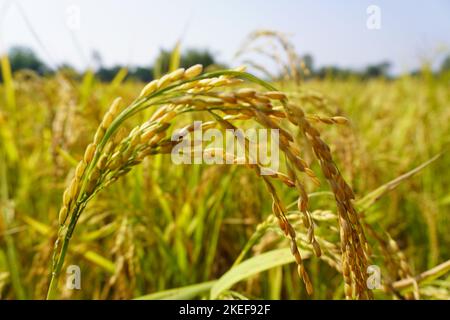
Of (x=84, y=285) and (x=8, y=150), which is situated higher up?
(x=8, y=150)

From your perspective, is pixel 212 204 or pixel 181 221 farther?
pixel 212 204

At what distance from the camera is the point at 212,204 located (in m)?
1.68

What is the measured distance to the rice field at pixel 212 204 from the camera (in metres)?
0.52

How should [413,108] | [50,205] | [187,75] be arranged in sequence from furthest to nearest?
[413,108]
[50,205]
[187,75]

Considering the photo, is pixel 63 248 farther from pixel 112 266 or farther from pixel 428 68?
pixel 428 68

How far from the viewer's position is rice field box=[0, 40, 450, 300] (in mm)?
519

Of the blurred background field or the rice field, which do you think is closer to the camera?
the rice field

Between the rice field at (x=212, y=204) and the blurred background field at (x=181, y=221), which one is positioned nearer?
the rice field at (x=212, y=204)

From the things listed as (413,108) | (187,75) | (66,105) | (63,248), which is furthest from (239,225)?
(413,108)

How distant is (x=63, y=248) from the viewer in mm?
609

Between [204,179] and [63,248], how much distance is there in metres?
0.87
